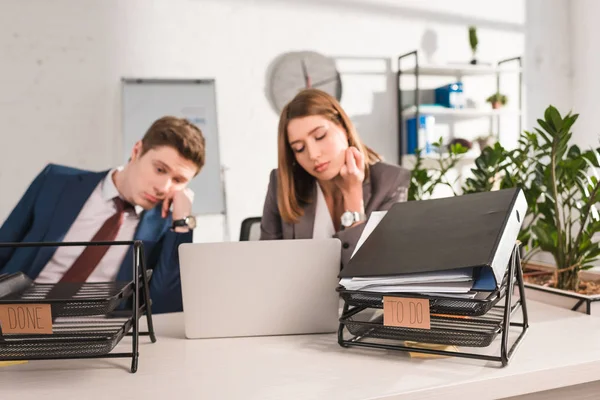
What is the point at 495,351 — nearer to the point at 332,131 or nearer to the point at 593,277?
the point at 593,277

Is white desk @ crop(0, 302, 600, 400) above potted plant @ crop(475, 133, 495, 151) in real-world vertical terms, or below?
below

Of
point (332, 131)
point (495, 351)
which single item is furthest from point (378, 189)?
point (495, 351)

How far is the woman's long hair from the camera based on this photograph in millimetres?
1794

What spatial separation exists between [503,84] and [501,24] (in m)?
0.50

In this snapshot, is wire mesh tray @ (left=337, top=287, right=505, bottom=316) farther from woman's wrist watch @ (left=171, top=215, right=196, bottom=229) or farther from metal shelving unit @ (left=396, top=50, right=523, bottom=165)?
metal shelving unit @ (left=396, top=50, right=523, bottom=165)

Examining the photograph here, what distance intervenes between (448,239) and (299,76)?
3.31m

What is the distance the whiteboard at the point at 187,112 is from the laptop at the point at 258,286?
281 cm

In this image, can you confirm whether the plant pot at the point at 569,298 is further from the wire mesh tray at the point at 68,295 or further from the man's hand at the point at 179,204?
the man's hand at the point at 179,204

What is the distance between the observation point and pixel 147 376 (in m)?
0.88

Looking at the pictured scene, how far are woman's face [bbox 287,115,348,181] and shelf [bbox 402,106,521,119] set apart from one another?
2.60 m

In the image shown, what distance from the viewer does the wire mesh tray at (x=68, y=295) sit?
0.89 meters

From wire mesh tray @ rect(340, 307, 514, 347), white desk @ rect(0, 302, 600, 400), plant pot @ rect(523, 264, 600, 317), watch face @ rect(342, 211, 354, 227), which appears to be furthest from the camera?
watch face @ rect(342, 211, 354, 227)

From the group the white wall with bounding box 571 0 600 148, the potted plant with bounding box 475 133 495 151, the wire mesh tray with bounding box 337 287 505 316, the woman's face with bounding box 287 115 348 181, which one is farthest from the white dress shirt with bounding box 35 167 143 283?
the white wall with bounding box 571 0 600 148

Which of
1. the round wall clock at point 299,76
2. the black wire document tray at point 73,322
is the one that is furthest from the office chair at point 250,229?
the round wall clock at point 299,76
